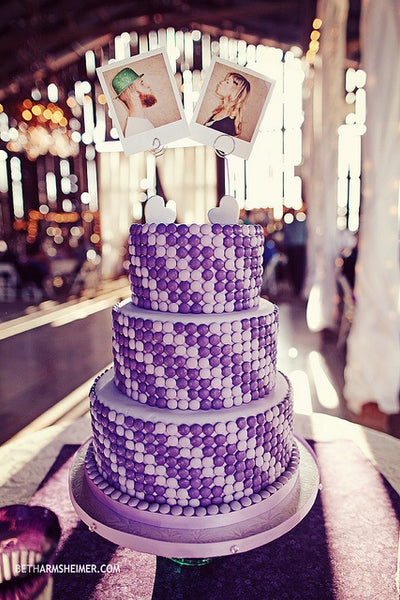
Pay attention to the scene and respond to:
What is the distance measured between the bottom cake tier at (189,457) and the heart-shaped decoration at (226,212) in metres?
0.53

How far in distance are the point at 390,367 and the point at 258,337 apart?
1953 mm

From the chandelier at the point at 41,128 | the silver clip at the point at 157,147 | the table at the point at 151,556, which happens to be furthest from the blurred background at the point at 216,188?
the table at the point at 151,556

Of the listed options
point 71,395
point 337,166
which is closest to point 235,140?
point 71,395

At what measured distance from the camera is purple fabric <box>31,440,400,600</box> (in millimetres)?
1148

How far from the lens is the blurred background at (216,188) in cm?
288

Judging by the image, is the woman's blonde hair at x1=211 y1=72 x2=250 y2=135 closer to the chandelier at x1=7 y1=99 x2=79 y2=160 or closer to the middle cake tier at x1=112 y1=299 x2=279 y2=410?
the middle cake tier at x1=112 y1=299 x2=279 y2=410

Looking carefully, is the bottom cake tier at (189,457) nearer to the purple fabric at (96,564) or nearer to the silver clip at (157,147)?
the purple fabric at (96,564)

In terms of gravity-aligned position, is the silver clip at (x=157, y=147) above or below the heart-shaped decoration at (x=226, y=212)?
above

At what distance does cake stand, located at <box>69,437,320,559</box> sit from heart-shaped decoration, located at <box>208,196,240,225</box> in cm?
77

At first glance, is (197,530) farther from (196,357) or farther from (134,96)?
(134,96)

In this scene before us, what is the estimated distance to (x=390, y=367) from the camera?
9.46ft

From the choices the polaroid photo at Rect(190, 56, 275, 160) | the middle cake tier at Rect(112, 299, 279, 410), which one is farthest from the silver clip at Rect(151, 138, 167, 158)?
the middle cake tier at Rect(112, 299, 279, 410)

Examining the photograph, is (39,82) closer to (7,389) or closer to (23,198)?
(23,198)

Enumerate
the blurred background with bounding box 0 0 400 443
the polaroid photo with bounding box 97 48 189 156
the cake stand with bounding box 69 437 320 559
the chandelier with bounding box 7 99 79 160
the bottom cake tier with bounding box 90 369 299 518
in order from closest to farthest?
the cake stand with bounding box 69 437 320 559
the bottom cake tier with bounding box 90 369 299 518
the polaroid photo with bounding box 97 48 189 156
the blurred background with bounding box 0 0 400 443
the chandelier with bounding box 7 99 79 160
